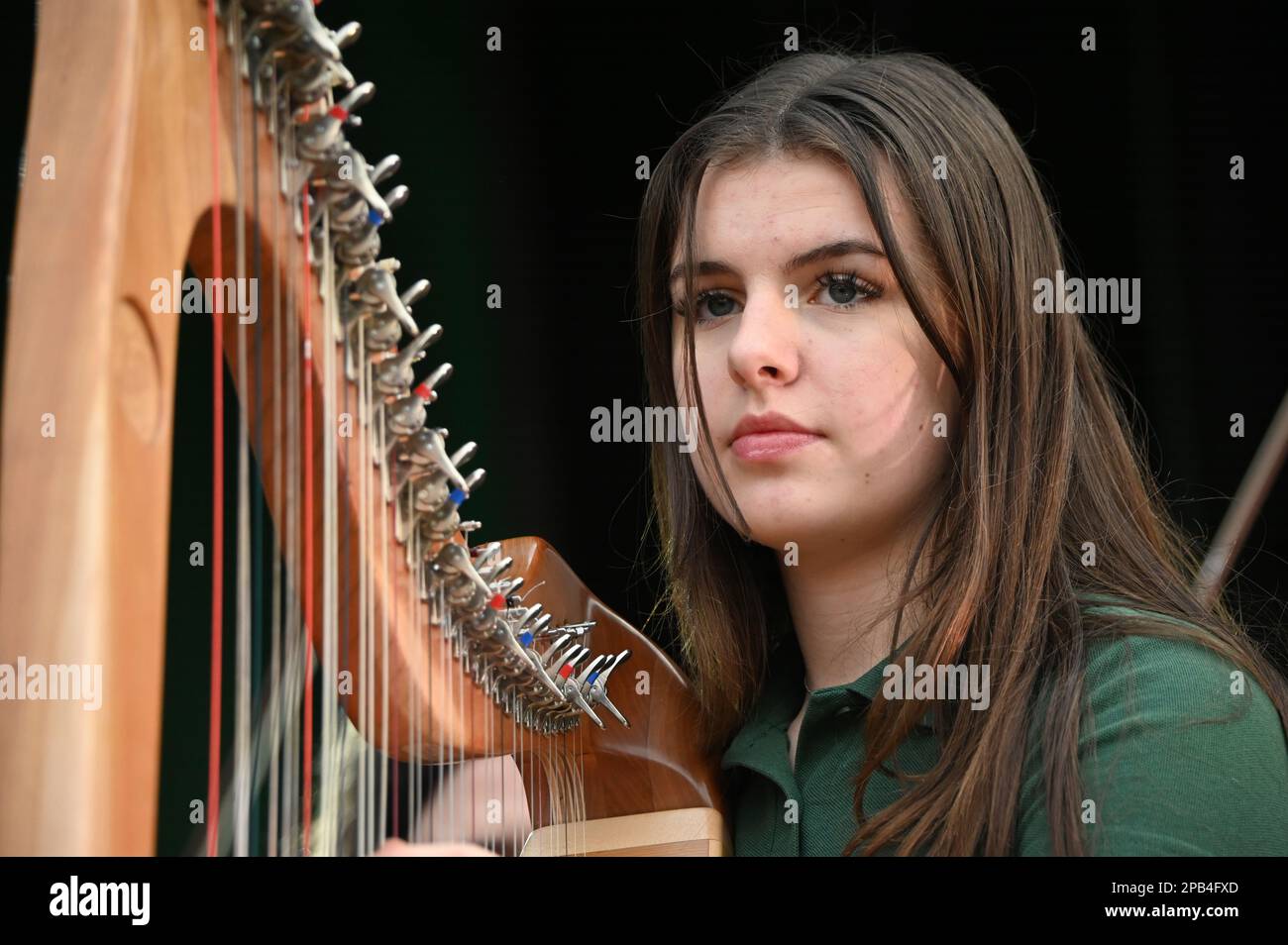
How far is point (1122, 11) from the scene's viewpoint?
6.42 ft

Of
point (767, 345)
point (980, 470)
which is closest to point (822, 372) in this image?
point (767, 345)

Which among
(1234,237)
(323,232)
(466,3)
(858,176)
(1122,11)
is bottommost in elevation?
(323,232)

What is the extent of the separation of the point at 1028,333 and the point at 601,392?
114 centimetres

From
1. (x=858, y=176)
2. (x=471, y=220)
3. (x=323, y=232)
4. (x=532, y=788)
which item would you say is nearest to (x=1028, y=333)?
(x=858, y=176)

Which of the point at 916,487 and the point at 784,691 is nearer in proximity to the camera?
the point at 916,487

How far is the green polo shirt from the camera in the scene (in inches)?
36.8

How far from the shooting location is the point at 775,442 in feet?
3.72

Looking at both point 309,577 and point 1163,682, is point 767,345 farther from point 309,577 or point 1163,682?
point 309,577

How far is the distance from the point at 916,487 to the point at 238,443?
0.63 m

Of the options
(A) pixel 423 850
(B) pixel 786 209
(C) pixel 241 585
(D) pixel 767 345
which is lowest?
(A) pixel 423 850

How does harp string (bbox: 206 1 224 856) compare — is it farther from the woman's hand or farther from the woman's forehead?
the woman's forehead

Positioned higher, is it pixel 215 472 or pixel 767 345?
pixel 767 345

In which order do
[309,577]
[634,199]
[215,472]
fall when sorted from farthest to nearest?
1. [634,199]
2. [309,577]
3. [215,472]
